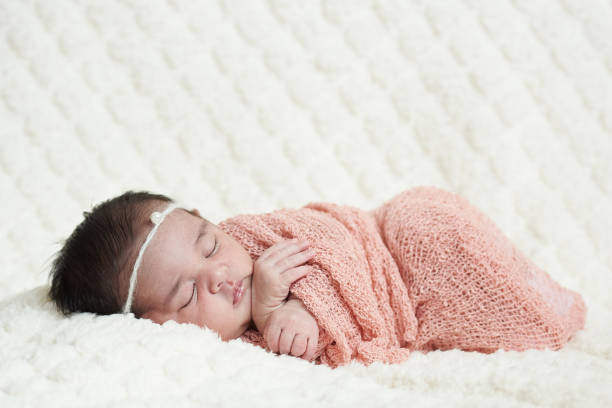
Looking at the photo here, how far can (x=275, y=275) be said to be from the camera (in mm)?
1011

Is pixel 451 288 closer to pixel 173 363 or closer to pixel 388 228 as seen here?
pixel 388 228

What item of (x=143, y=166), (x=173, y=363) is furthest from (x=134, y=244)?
(x=143, y=166)

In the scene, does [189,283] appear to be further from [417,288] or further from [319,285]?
[417,288]

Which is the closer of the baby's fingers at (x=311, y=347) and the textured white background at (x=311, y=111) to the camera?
the baby's fingers at (x=311, y=347)

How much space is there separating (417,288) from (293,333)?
25cm

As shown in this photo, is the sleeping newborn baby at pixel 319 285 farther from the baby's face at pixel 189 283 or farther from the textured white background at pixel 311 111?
the textured white background at pixel 311 111

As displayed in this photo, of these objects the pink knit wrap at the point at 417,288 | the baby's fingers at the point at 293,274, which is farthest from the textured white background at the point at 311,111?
the baby's fingers at the point at 293,274

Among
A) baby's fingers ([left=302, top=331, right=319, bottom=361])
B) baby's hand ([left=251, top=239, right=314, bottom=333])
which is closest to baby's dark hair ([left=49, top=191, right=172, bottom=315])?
baby's hand ([left=251, top=239, right=314, bottom=333])

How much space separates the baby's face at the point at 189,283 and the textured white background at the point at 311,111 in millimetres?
407

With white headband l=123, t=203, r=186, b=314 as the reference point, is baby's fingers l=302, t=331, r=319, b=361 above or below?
below

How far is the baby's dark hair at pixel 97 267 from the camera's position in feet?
3.21

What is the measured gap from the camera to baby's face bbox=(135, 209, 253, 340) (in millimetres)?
982

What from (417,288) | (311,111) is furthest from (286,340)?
(311,111)

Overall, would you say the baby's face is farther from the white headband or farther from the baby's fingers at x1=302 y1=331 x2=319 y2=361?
the baby's fingers at x1=302 y1=331 x2=319 y2=361
